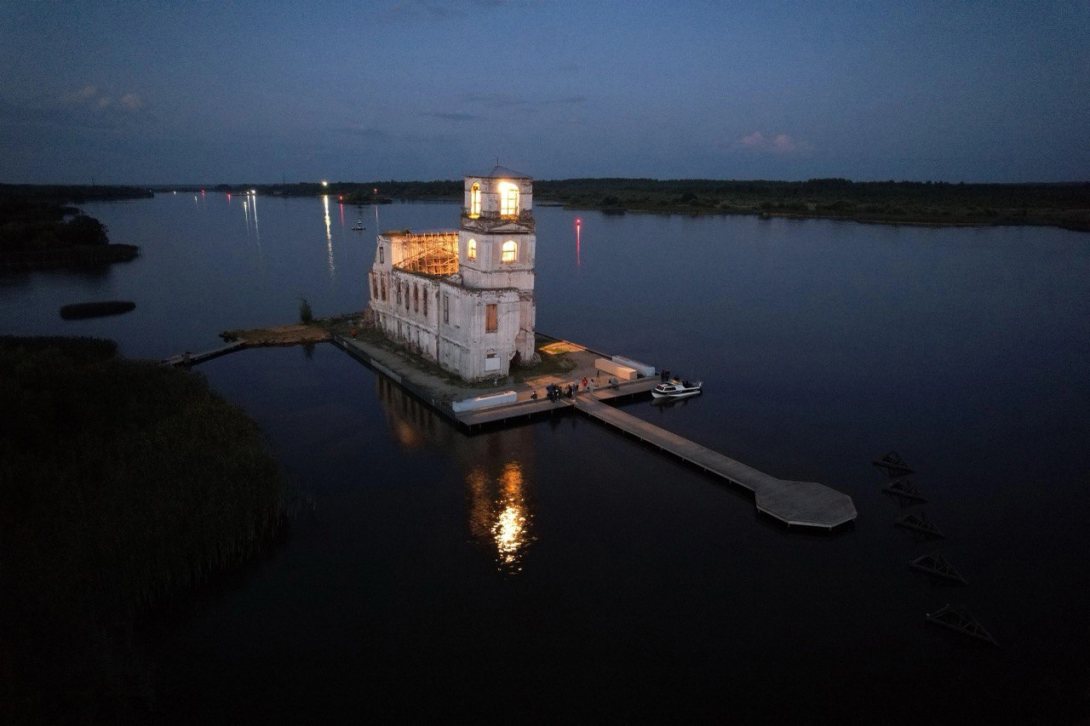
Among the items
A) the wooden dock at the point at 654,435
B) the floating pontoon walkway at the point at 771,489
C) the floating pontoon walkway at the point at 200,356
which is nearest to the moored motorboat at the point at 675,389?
the wooden dock at the point at 654,435

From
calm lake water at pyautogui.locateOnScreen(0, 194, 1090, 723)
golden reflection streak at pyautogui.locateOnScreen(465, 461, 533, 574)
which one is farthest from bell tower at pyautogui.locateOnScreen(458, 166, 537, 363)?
golden reflection streak at pyautogui.locateOnScreen(465, 461, 533, 574)

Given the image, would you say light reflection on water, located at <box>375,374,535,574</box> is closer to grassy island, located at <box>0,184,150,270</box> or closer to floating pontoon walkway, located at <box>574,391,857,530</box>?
floating pontoon walkway, located at <box>574,391,857,530</box>

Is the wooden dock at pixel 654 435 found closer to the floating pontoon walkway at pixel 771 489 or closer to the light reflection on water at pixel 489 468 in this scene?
the floating pontoon walkway at pixel 771 489

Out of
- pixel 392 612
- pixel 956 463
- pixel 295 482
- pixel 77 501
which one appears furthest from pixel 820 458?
pixel 77 501

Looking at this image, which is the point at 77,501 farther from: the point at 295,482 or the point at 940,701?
the point at 940,701

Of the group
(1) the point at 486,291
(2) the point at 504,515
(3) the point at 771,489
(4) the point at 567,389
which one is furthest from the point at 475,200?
(3) the point at 771,489

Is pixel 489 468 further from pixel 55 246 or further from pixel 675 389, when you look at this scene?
pixel 55 246
